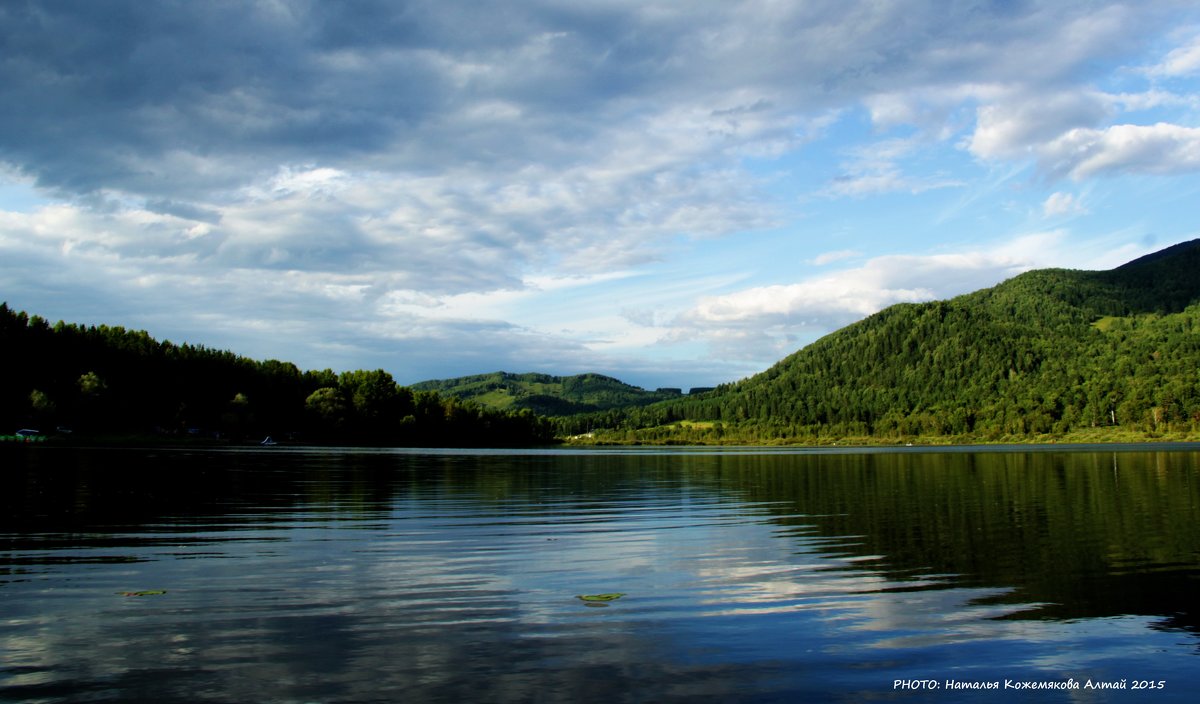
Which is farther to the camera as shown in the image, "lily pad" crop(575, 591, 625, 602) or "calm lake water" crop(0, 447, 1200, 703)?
"lily pad" crop(575, 591, 625, 602)

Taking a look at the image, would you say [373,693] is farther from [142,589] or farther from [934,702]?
[142,589]

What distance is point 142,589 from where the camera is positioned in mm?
18266

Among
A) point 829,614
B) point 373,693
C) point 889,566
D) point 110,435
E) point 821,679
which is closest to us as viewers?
point 373,693

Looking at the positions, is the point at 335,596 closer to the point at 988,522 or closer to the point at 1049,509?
the point at 988,522

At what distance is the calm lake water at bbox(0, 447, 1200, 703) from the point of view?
12.0m

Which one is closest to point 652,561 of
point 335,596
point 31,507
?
point 335,596

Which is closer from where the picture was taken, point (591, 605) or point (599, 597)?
point (591, 605)

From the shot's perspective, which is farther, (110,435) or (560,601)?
(110,435)

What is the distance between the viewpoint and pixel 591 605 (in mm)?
17469

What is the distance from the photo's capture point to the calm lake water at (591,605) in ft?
39.5

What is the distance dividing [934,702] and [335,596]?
43.4ft

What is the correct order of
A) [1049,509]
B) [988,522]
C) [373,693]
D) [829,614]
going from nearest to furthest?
[373,693]
[829,614]
[988,522]
[1049,509]

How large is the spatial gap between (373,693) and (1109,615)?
51.3 ft

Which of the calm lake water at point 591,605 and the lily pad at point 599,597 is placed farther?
the lily pad at point 599,597
